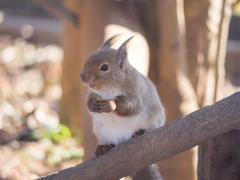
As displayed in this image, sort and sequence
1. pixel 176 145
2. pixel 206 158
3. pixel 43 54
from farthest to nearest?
pixel 43 54
pixel 206 158
pixel 176 145

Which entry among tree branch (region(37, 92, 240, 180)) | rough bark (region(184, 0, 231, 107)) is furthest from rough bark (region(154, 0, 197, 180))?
tree branch (region(37, 92, 240, 180))

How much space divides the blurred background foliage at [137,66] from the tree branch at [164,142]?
2.73 feet

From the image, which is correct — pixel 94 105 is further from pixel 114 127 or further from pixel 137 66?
pixel 137 66

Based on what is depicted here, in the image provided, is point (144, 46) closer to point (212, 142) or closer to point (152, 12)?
point (152, 12)

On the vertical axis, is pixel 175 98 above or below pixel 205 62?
below

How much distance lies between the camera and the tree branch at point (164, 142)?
1.71 metres

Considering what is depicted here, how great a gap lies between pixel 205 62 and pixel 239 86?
4.55 m

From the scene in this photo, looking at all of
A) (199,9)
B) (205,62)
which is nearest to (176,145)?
(205,62)

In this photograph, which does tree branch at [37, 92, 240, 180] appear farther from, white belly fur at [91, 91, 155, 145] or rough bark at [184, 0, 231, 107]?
rough bark at [184, 0, 231, 107]

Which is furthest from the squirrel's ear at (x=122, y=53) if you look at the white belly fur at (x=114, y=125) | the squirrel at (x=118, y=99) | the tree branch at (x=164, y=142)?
the tree branch at (x=164, y=142)

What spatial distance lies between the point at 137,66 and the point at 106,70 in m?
0.99

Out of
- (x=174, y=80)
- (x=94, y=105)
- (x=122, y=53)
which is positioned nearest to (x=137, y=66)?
(x=174, y=80)

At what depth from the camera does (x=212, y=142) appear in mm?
1887

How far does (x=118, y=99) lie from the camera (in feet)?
6.90
